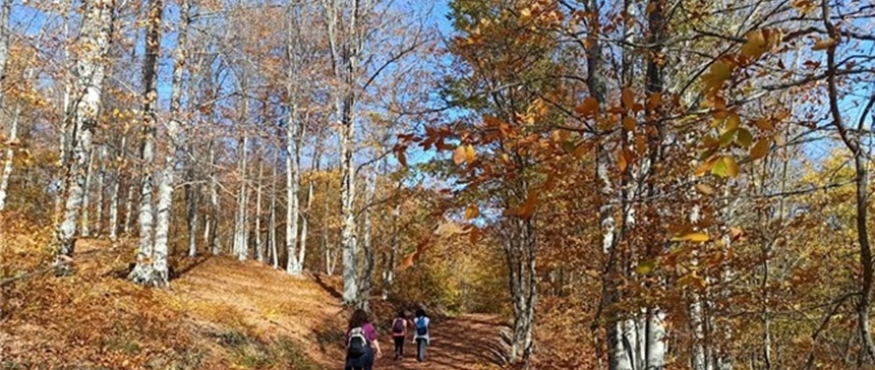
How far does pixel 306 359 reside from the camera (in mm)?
13680

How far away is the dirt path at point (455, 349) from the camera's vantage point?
16.5 metres

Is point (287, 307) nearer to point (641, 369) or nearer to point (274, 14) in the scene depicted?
point (641, 369)

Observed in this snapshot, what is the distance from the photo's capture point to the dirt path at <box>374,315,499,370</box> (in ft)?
54.1

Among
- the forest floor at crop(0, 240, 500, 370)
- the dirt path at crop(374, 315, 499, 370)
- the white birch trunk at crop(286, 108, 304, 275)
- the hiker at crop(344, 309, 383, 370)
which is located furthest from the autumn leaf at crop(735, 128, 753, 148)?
the white birch trunk at crop(286, 108, 304, 275)

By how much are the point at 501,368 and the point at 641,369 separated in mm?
9893

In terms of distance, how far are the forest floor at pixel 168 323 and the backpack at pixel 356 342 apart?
267cm

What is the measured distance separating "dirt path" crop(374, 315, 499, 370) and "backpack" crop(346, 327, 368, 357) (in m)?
6.03

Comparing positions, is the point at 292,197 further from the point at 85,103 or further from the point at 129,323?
the point at 129,323

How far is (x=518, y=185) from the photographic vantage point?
9.85 m

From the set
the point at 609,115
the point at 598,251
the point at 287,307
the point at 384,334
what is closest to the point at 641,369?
the point at 598,251

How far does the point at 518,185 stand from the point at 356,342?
3.70m

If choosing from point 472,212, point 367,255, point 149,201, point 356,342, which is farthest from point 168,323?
point 367,255

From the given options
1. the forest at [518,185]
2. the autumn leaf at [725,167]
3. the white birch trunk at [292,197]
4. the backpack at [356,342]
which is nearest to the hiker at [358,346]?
the backpack at [356,342]

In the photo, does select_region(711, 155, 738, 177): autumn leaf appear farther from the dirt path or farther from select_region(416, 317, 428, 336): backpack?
select_region(416, 317, 428, 336): backpack
